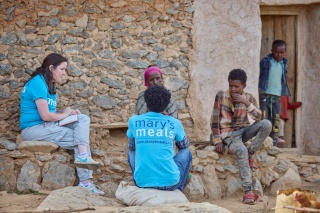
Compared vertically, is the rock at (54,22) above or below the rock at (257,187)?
above

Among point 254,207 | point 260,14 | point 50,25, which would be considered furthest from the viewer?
point 260,14

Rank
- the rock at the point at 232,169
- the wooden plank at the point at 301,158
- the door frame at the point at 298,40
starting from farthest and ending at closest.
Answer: the door frame at the point at 298,40 → the wooden plank at the point at 301,158 → the rock at the point at 232,169

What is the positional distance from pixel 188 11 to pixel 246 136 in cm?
200

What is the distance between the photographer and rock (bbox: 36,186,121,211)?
273 inches

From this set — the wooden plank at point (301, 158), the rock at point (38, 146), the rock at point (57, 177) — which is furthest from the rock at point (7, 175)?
the wooden plank at point (301, 158)

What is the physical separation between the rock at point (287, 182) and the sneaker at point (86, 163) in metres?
2.15

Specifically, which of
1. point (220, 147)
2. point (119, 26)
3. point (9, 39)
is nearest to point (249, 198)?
point (220, 147)

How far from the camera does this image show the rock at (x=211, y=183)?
8.43 m

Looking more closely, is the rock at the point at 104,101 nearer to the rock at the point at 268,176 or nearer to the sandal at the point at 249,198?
the rock at the point at 268,176

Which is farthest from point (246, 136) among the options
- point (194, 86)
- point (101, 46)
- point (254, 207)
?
point (101, 46)

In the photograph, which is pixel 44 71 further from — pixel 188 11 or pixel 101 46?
pixel 188 11

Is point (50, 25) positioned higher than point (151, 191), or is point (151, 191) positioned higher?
point (50, 25)

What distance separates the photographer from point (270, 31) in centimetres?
1049

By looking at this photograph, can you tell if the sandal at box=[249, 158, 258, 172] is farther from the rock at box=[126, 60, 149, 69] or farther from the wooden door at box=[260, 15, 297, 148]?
the wooden door at box=[260, 15, 297, 148]
